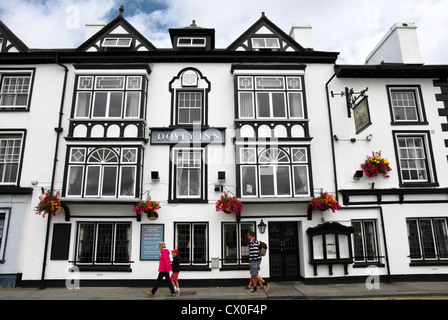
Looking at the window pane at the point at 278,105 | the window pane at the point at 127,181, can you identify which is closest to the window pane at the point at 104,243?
the window pane at the point at 127,181

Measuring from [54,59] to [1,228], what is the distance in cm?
821

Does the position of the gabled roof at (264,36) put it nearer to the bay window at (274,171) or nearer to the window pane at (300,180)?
the bay window at (274,171)

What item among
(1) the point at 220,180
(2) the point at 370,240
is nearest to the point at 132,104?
(1) the point at 220,180

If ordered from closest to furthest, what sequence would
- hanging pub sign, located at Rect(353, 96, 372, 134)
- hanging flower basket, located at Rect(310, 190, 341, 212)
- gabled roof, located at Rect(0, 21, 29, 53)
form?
hanging pub sign, located at Rect(353, 96, 372, 134)
hanging flower basket, located at Rect(310, 190, 341, 212)
gabled roof, located at Rect(0, 21, 29, 53)

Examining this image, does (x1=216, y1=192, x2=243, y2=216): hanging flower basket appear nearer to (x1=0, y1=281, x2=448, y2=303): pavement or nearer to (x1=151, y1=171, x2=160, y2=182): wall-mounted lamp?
(x1=151, y1=171, x2=160, y2=182): wall-mounted lamp

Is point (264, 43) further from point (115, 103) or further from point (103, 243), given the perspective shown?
point (103, 243)

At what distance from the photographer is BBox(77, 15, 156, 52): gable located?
47.4 feet

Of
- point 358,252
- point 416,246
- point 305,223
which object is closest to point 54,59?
point 305,223

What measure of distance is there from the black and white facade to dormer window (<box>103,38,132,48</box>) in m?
0.07

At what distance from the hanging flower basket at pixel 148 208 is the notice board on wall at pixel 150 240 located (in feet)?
1.67

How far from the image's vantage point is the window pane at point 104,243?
1247 cm

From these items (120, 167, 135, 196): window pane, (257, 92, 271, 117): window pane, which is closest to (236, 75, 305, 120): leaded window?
(257, 92, 271, 117): window pane

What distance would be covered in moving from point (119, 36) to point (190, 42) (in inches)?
144

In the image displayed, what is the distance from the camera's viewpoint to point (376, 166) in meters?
12.9
